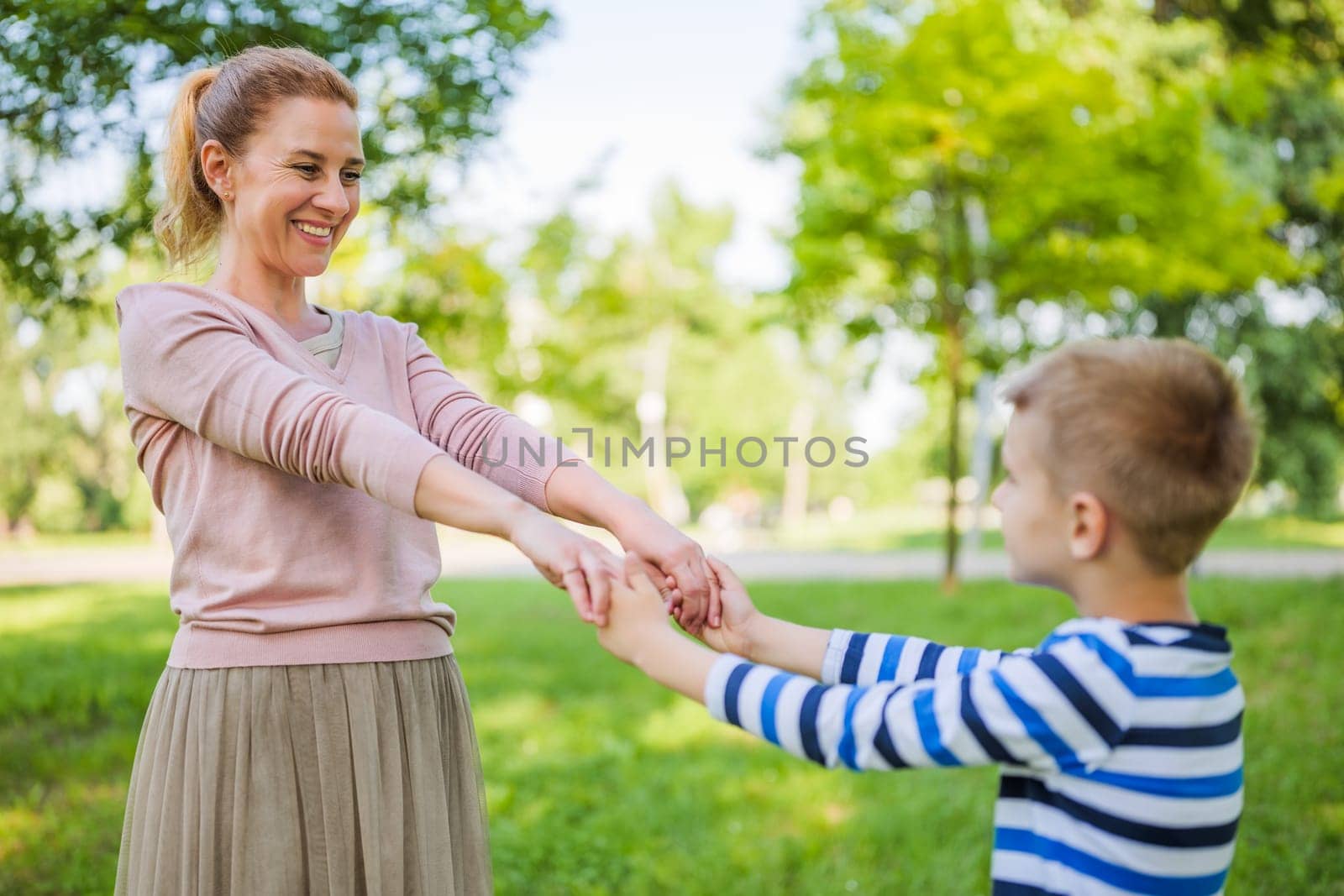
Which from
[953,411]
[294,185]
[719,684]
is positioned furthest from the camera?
[953,411]

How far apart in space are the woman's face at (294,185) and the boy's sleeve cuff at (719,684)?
0.89 m

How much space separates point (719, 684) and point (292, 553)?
0.64 meters

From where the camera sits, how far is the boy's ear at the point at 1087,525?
4.55ft

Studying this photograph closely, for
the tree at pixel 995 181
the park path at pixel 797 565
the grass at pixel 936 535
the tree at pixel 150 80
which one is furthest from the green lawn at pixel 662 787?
the grass at pixel 936 535

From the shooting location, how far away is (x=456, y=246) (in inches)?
343

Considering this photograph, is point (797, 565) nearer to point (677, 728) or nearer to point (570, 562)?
point (677, 728)

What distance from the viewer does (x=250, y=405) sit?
1.49 metres

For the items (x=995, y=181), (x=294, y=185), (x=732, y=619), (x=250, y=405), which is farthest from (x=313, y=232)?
(x=995, y=181)

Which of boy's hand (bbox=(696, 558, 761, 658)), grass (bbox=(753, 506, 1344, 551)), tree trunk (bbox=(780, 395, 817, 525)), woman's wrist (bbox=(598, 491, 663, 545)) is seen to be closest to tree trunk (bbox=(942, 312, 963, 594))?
grass (bbox=(753, 506, 1344, 551))

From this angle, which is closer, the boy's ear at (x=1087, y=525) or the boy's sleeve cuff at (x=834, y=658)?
the boy's ear at (x=1087, y=525)

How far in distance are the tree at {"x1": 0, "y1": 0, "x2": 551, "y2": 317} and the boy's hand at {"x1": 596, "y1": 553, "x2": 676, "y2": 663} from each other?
192cm

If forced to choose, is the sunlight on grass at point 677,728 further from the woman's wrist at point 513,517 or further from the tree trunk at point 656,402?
the tree trunk at point 656,402

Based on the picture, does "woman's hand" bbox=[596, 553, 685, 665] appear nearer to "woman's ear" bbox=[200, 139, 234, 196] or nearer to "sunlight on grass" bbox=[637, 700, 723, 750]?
"woman's ear" bbox=[200, 139, 234, 196]

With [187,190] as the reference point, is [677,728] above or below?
below
